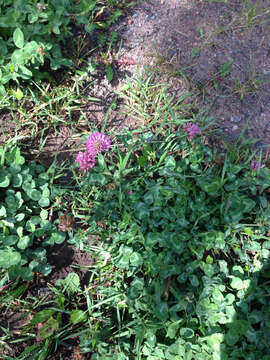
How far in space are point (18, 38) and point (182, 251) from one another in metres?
1.57

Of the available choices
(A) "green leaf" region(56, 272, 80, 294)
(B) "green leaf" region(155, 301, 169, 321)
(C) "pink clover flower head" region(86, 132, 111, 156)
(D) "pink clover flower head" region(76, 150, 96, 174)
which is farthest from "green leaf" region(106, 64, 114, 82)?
(B) "green leaf" region(155, 301, 169, 321)

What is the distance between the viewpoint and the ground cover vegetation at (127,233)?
5.67ft

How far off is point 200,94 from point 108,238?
1180mm

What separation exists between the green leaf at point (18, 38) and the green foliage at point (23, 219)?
2.04 ft

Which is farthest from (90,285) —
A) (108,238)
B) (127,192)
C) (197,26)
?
(197,26)

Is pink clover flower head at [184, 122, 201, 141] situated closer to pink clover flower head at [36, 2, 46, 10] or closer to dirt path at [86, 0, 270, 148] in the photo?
dirt path at [86, 0, 270, 148]

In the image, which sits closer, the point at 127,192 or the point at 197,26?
the point at 127,192

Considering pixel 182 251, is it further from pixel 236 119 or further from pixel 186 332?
pixel 236 119

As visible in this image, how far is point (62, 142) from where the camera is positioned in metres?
2.25

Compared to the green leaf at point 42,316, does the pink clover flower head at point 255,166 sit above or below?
above

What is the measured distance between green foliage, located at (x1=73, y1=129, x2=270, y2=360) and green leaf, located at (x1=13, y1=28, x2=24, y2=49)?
85 cm

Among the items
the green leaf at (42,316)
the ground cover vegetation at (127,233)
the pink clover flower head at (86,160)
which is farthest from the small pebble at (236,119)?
the green leaf at (42,316)

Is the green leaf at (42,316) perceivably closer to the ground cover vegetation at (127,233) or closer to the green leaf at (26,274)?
the ground cover vegetation at (127,233)

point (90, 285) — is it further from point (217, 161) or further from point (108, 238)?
point (217, 161)
